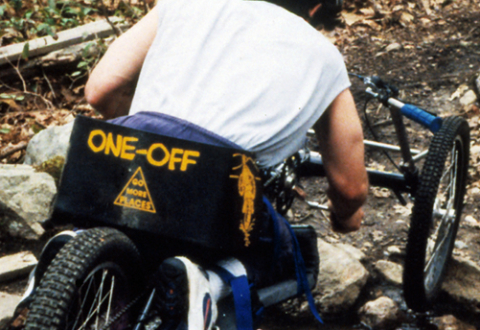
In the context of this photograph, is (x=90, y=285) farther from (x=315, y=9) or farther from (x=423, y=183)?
(x=423, y=183)

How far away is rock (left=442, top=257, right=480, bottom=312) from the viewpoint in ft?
9.66

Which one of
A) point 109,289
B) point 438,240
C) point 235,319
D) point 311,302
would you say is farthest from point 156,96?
point 438,240

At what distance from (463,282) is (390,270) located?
1.42 ft

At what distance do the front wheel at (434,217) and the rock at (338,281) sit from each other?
12.8 inches

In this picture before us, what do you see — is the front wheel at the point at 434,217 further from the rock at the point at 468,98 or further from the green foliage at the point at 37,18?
the green foliage at the point at 37,18

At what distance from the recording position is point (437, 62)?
17.8 ft

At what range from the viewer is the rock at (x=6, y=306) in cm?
244

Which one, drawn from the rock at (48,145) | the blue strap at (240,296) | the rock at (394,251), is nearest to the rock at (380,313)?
the rock at (394,251)

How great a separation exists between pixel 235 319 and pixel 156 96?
0.85m

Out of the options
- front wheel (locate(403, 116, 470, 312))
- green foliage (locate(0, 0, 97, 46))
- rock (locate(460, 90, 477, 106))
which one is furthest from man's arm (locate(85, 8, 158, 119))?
rock (locate(460, 90, 477, 106))

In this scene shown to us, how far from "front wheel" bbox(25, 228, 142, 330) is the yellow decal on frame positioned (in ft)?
1.18

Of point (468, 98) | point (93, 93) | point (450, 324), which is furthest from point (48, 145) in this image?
point (468, 98)

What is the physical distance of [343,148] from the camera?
1905mm

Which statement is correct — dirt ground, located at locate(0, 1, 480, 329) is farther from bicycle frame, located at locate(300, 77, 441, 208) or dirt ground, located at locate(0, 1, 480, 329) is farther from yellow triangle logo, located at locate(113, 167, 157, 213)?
yellow triangle logo, located at locate(113, 167, 157, 213)
